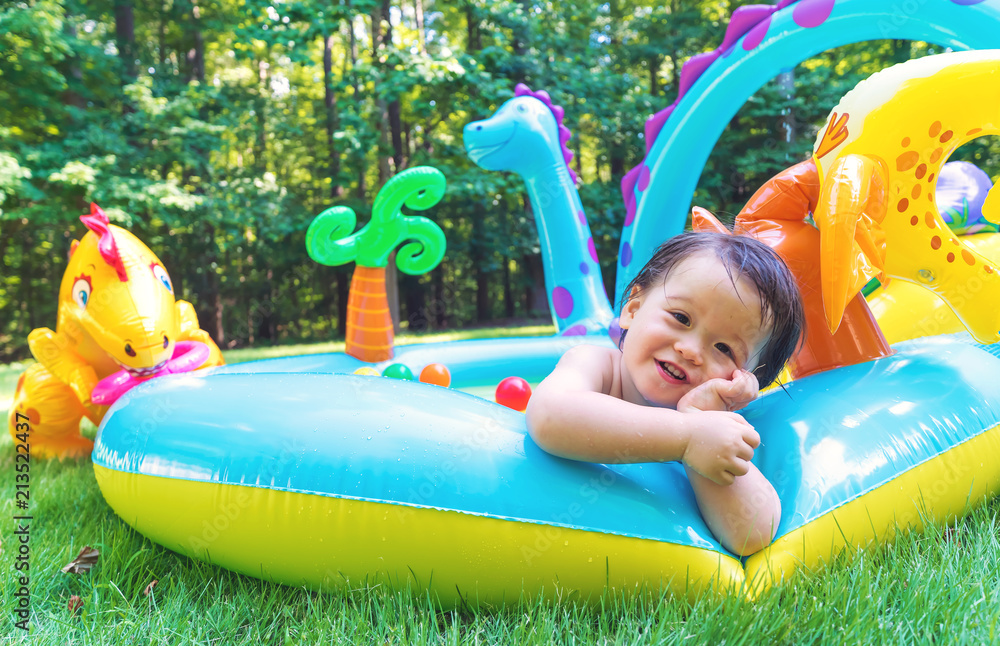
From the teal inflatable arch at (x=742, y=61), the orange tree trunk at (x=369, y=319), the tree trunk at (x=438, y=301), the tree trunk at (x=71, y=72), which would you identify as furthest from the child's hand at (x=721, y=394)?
the tree trunk at (x=438, y=301)

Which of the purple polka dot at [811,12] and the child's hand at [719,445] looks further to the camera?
the purple polka dot at [811,12]

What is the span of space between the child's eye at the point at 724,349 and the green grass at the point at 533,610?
0.47 metres

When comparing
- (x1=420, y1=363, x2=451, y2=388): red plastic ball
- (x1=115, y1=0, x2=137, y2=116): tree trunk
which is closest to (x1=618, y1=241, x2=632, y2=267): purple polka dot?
(x1=420, y1=363, x2=451, y2=388): red plastic ball

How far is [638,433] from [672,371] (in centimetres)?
23

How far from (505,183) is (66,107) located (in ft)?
19.8

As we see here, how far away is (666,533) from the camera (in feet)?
4.16

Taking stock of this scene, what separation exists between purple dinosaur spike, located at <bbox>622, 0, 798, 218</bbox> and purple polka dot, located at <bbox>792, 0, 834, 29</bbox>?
7.9 inches

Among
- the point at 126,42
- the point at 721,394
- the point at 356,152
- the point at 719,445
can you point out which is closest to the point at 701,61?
the point at 721,394

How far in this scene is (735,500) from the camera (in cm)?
129

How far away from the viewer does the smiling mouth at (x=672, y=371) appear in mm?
1380

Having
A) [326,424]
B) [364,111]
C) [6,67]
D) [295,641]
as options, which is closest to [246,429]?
[326,424]

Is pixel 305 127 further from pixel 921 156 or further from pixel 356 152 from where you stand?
pixel 921 156

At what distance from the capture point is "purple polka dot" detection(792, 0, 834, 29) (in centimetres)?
300

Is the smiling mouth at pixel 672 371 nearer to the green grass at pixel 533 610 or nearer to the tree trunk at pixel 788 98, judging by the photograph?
the green grass at pixel 533 610
